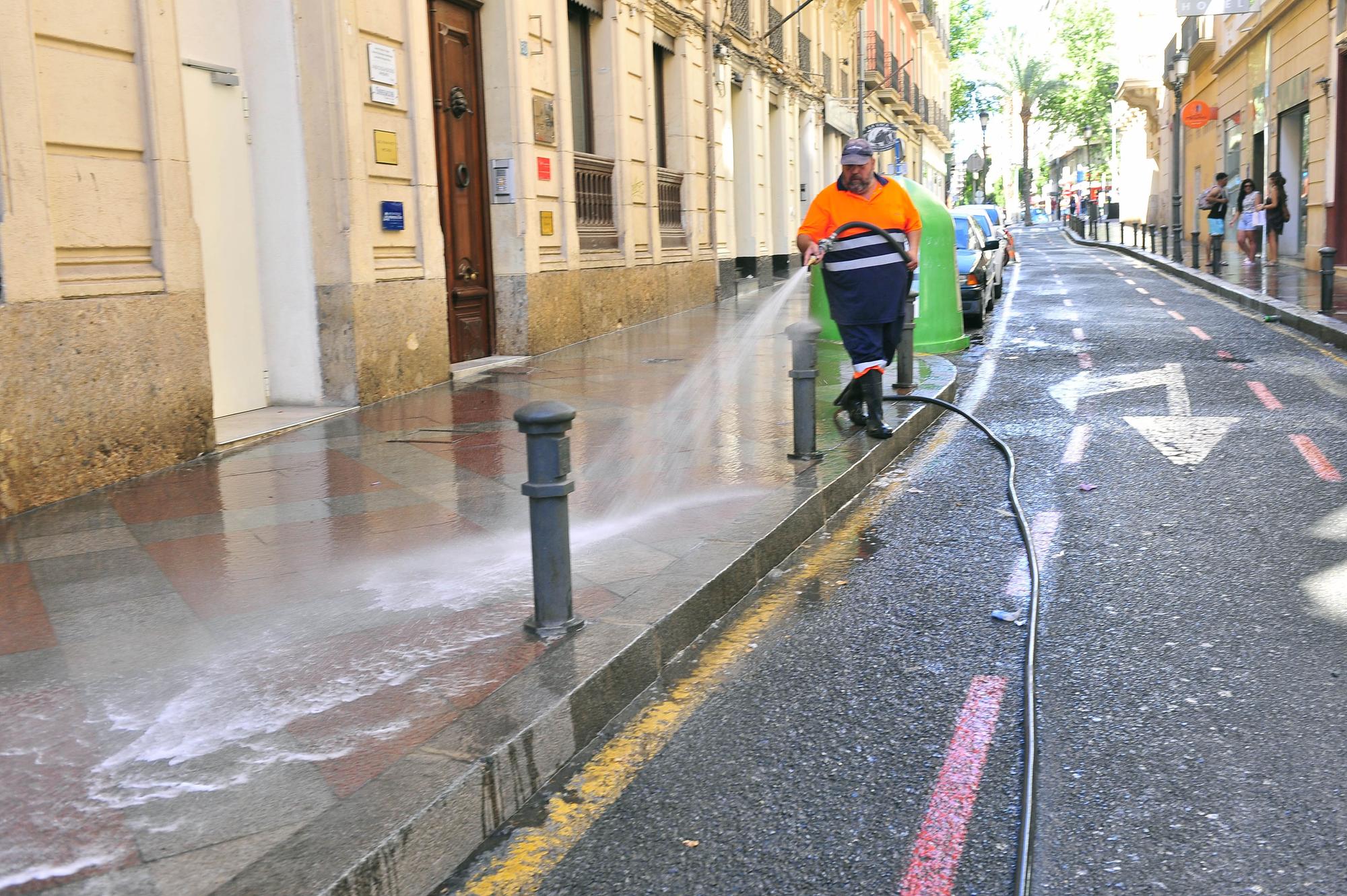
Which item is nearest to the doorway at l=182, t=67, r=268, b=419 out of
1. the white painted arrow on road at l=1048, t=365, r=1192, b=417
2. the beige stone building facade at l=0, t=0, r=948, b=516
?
A: the beige stone building facade at l=0, t=0, r=948, b=516

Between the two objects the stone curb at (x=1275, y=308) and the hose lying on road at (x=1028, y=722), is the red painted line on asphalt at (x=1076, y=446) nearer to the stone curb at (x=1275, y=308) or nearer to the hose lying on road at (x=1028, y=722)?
the hose lying on road at (x=1028, y=722)

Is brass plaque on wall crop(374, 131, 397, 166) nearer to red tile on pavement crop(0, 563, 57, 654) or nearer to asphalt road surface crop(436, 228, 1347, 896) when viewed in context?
asphalt road surface crop(436, 228, 1347, 896)

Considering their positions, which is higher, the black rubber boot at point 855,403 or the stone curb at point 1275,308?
the stone curb at point 1275,308

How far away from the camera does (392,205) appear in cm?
1037

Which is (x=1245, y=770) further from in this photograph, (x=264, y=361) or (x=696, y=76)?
(x=696, y=76)

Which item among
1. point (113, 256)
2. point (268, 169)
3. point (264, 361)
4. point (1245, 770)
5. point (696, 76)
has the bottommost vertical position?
point (1245, 770)

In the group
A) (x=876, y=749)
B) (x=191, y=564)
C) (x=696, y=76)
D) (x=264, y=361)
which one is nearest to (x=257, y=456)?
(x=264, y=361)

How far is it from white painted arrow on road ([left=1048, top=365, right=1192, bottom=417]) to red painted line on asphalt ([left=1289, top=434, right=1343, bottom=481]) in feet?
4.52

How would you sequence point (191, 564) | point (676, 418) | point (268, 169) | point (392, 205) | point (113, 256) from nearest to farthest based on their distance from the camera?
1. point (191, 564)
2. point (113, 256)
3. point (676, 418)
4. point (268, 169)
5. point (392, 205)

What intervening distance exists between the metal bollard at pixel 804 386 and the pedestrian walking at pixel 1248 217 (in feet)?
65.8

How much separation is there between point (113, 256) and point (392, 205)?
3.45 meters

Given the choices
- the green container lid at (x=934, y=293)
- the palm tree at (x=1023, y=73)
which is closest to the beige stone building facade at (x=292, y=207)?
the green container lid at (x=934, y=293)

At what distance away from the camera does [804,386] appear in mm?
6984

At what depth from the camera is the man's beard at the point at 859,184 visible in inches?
302
